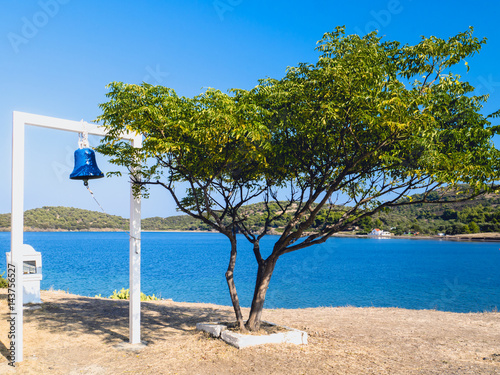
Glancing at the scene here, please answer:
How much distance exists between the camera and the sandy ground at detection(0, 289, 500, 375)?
21.4 ft

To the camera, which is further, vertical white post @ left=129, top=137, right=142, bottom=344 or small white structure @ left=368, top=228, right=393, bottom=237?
small white structure @ left=368, top=228, right=393, bottom=237

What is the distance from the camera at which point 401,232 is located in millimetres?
128125

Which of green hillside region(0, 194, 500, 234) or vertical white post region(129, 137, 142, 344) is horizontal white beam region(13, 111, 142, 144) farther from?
green hillside region(0, 194, 500, 234)

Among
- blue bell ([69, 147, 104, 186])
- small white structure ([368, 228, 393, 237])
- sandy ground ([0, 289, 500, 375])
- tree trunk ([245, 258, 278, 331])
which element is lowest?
small white structure ([368, 228, 393, 237])

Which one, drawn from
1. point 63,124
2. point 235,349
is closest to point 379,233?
point 235,349

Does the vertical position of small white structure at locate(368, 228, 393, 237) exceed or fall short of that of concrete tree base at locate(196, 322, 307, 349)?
it falls short

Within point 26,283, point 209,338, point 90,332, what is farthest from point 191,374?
point 26,283

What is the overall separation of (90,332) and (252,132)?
5706mm

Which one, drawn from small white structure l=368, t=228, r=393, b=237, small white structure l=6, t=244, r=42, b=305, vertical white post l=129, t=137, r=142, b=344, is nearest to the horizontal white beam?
vertical white post l=129, t=137, r=142, b=344

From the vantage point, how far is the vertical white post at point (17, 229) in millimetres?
6496

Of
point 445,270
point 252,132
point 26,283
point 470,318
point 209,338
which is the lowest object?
point 445,270

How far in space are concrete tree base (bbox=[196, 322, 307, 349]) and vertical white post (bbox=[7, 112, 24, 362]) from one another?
3511mm

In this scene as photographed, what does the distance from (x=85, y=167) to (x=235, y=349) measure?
4.22m

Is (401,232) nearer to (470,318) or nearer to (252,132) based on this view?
(470,318)
